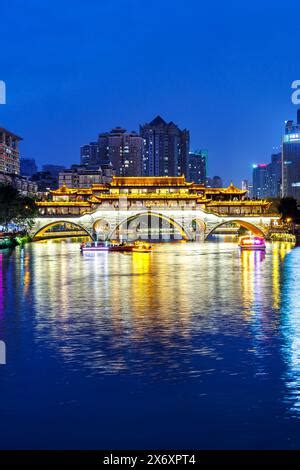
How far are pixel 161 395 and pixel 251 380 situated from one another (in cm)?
235

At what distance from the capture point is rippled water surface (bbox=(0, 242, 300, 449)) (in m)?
13.1

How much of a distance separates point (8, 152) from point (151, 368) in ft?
493

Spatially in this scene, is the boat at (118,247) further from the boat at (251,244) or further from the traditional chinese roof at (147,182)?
the traditional chinese roof at (147,182)

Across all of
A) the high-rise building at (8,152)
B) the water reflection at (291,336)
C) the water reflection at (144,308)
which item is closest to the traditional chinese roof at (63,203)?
the high-rise building at (8,152)

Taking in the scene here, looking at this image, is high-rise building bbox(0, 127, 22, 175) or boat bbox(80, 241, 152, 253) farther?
high-rise building bbox(0, 127, 22, 175)

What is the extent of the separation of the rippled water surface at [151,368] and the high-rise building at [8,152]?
12631 cm

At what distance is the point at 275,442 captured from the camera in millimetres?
12578

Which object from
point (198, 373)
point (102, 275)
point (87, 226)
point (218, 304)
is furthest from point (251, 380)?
point (87, 226)

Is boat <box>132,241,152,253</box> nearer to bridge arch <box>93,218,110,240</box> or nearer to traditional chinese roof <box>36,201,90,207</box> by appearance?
bridge arch <box>93,218,110,240</box>

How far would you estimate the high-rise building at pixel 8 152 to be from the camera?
157 metres

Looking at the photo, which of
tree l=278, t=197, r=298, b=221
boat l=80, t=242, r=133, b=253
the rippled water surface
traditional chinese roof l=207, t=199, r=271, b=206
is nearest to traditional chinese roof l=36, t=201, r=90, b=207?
traditional chinese roof l=207, t=199, r=271, b=206

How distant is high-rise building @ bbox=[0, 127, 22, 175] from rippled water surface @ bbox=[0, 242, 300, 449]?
126311mm

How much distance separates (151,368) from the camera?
57.2 ft
